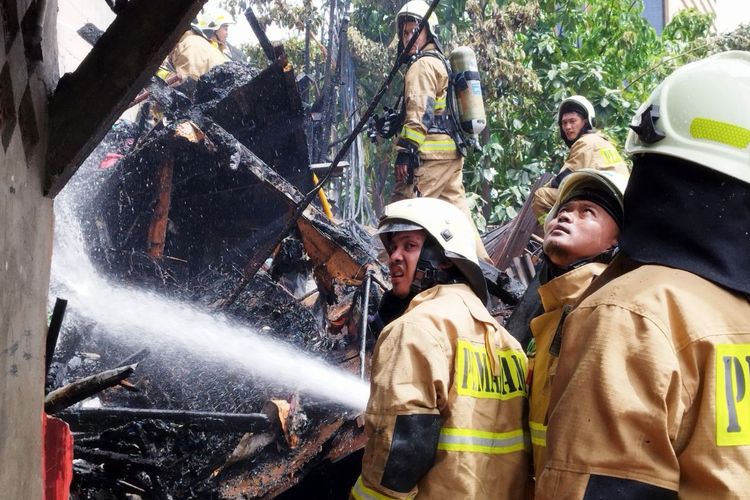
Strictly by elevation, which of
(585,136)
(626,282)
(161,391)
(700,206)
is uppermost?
(700,206)

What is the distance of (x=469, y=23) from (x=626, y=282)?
1275 centimetres

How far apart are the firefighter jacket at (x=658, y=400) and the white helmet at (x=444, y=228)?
1.53m

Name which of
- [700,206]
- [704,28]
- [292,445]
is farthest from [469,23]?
[700,206]

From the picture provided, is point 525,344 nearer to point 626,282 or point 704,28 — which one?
point 626,282

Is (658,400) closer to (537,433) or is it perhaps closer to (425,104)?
(537,433)

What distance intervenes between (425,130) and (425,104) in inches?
8.9

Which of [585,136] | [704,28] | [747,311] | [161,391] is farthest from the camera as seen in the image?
[704,28]

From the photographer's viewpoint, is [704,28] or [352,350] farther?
[704,28]

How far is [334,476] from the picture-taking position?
4418 mm

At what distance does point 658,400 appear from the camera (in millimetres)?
1398

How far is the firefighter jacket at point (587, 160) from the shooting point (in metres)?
6.11

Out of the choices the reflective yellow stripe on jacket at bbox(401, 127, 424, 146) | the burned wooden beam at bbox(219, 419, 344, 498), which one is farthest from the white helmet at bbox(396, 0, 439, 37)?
the burned wooden beam at bbox(219, 419, 344, 498)

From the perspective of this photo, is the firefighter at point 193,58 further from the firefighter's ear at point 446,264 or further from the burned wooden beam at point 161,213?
the firefighter's ear at point 446,264

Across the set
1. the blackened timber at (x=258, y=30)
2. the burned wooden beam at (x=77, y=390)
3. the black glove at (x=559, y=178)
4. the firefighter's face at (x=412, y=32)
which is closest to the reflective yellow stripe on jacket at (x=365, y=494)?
the burned wooden beam at (x=77, y=390)
